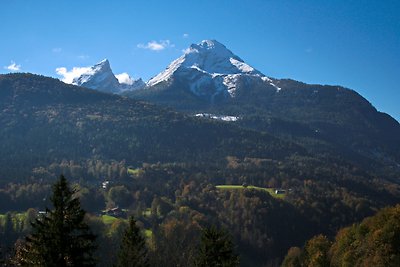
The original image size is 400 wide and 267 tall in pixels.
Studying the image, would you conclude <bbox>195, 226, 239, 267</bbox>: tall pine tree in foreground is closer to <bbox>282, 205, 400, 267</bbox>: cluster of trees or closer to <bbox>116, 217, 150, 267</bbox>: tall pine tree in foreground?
<bbox>116, 217, 150, 267</bbox>: tall pine tree in foreground

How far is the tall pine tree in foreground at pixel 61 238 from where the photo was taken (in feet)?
110

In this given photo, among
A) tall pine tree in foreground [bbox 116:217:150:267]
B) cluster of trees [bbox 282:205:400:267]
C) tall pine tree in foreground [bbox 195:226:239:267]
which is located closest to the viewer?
tall pine tree in foreground [bbox 195:226:239:267]

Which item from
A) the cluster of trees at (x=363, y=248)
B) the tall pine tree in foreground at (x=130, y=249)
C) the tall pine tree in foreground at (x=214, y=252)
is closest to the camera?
the tall pine tree in foreground at (x=214, y=252)

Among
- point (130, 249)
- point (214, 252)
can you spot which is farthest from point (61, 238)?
point (130, 249)

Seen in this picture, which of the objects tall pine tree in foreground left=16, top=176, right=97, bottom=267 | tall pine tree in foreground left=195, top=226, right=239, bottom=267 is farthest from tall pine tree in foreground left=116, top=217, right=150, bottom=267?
tall pine tree in foreground left=16, top=176, right=97, bottom=267

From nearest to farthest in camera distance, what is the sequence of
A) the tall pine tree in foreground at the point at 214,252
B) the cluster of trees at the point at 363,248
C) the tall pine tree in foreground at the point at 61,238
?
the tall pine tree in foreground at the point at 61,238
the tall pine tree in foreground at the point at 214,252
the cluster of trees at the point at 363,248

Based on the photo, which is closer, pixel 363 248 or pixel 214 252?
pixel 214 252

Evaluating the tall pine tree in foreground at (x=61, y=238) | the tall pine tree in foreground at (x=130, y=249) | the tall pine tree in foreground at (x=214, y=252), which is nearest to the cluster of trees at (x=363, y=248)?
the tall pine tree in foreground at (x=214, y=252)

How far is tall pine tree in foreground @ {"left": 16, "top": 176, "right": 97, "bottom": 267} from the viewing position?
33.7m

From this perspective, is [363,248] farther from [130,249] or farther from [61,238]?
[61,238]

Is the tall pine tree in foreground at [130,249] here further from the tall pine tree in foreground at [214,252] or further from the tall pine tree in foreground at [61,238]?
the tall pine tree in foreground at [61,238]

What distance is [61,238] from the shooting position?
34.0 m

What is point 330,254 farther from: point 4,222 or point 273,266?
point 4,222

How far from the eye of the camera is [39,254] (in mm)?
33562
